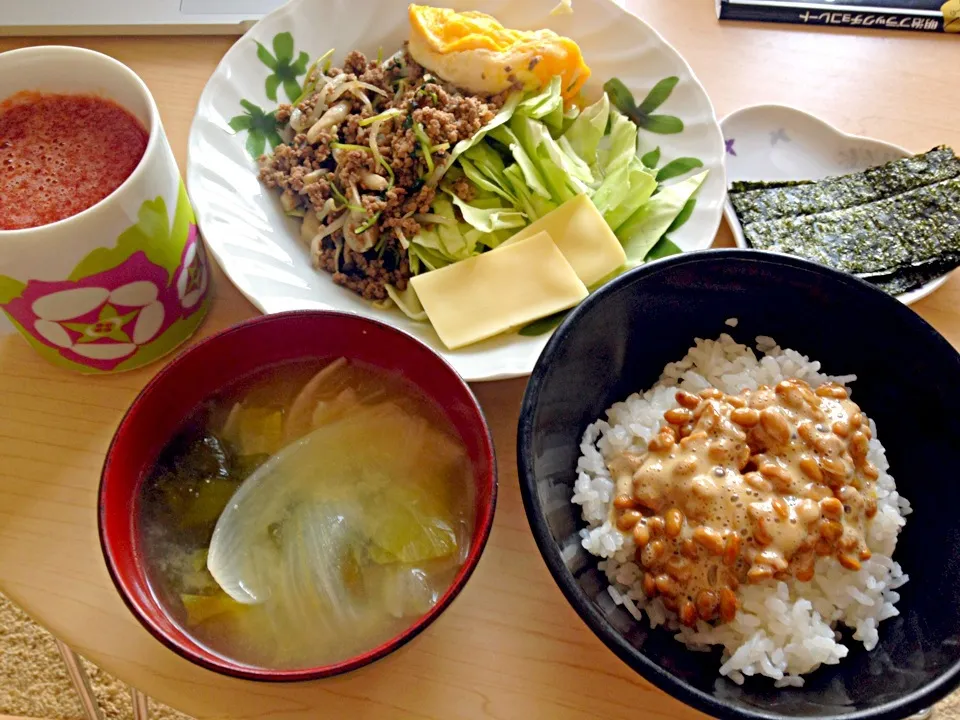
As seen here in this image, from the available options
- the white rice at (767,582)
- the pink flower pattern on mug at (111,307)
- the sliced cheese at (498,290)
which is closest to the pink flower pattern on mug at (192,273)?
the pink flower pattern on mug at (111,307)

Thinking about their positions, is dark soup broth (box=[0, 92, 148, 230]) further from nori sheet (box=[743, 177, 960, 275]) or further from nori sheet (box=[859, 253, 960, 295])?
nori sheet (box=[859, 253, 960, 295])

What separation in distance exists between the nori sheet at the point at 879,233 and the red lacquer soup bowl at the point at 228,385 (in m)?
0.69

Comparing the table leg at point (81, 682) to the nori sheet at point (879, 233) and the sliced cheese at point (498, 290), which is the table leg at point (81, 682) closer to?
the sliced cheese at point (498, 290)

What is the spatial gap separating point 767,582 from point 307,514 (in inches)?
21.7

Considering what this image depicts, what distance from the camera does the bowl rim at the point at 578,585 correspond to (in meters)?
0.74

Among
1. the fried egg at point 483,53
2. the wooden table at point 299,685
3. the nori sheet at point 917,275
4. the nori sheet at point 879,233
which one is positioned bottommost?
the wooden table at point 299,685

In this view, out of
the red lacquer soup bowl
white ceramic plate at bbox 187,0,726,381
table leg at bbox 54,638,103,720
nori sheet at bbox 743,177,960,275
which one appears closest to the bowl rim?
the red lacquer soup bowl

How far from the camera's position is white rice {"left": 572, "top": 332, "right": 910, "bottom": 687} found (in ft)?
2.83

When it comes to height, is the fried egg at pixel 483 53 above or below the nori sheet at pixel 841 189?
above

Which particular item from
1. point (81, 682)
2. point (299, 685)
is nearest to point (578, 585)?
point (299, 685)

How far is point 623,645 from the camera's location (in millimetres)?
764

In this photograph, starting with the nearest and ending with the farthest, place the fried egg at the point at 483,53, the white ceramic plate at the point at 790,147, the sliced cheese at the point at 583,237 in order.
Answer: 1. the sliced cheese at the point at 583,237
2. the fried egg at the point at 483,53
3. the white ceramic plate at the point at 790,147

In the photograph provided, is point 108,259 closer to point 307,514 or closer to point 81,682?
point 307,514

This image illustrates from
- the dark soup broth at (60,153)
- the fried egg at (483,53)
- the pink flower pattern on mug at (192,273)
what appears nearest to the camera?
the dark soup broth at (60,153)
